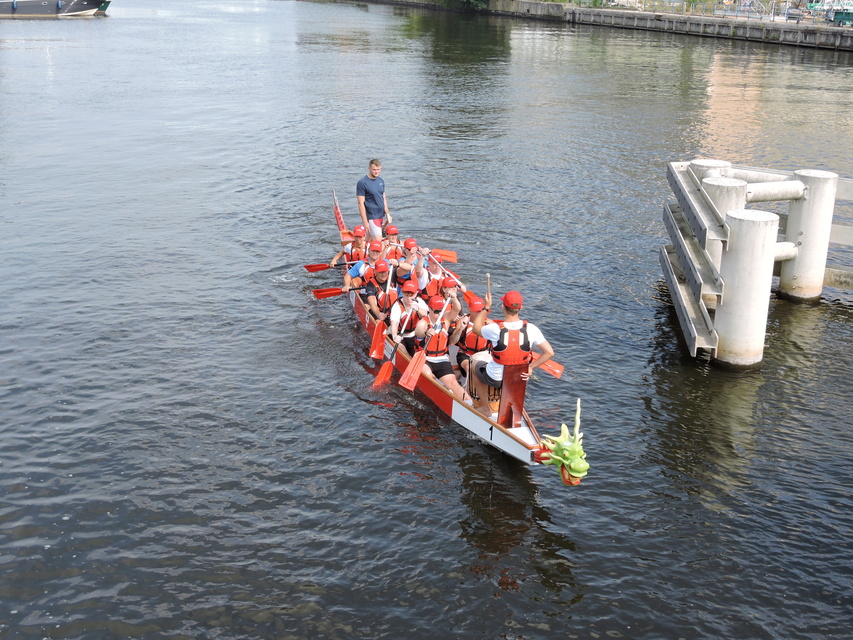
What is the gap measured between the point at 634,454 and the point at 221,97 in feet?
127

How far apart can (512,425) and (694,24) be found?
69485 millimetres

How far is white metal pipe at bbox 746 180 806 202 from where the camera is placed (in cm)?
1739

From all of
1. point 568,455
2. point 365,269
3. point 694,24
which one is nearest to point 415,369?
point 568,455

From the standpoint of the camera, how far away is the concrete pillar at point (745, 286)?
595 inches

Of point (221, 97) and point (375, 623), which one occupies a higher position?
point (221, 97)

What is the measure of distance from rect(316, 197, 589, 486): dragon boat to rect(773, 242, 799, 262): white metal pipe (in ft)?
26.1

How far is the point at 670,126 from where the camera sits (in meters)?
37.9

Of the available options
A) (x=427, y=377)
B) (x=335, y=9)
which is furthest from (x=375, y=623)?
(x=335, y=9)

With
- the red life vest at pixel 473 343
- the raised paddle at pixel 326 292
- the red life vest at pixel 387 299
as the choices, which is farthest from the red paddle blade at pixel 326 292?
the red life vest at pixel 473 343

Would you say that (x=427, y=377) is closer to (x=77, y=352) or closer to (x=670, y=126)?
(x=77, y=352)

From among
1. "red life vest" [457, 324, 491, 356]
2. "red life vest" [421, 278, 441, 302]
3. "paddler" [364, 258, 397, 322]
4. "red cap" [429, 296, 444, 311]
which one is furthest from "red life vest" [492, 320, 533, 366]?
"paddler" [364, 258, 397, 322]

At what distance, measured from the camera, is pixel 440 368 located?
580 inches

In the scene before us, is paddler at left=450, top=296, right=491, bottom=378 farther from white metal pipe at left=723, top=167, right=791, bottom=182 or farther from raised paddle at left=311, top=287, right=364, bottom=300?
white metal pipe at left=723, top=167, right=791, bottom=182

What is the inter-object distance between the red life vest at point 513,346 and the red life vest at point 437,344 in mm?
2492
